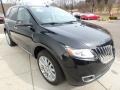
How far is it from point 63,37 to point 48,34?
36 cm

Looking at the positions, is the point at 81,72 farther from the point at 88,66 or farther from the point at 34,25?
the point at 34,25

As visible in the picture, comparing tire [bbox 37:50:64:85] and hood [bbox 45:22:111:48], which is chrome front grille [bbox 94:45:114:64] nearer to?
hood [bbox 45:22:111:48]

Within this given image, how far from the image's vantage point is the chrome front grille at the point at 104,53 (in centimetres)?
239

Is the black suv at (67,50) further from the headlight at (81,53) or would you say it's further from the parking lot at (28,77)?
the parking lot at (28,77)

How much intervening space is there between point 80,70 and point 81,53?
0.92ft

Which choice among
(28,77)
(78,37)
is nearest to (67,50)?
(78,37)

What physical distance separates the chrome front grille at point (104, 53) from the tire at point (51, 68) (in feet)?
2.44

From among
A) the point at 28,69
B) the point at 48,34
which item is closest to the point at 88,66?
the point at 48,34

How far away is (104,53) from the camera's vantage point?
8.16 feet

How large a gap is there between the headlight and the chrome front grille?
5.1 inches

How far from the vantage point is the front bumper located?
229 cm

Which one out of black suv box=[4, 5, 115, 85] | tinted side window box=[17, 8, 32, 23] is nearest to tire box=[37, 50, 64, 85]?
black suv box=[4, 5, 115, 85]

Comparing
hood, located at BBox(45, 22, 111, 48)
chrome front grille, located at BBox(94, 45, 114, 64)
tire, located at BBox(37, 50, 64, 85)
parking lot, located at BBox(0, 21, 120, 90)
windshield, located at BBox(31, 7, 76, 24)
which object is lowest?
parking lot, located at BBox(0, 21, 120, 90)

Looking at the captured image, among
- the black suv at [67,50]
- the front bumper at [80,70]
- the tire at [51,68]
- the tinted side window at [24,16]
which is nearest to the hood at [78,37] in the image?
the black suv at [67,50]
